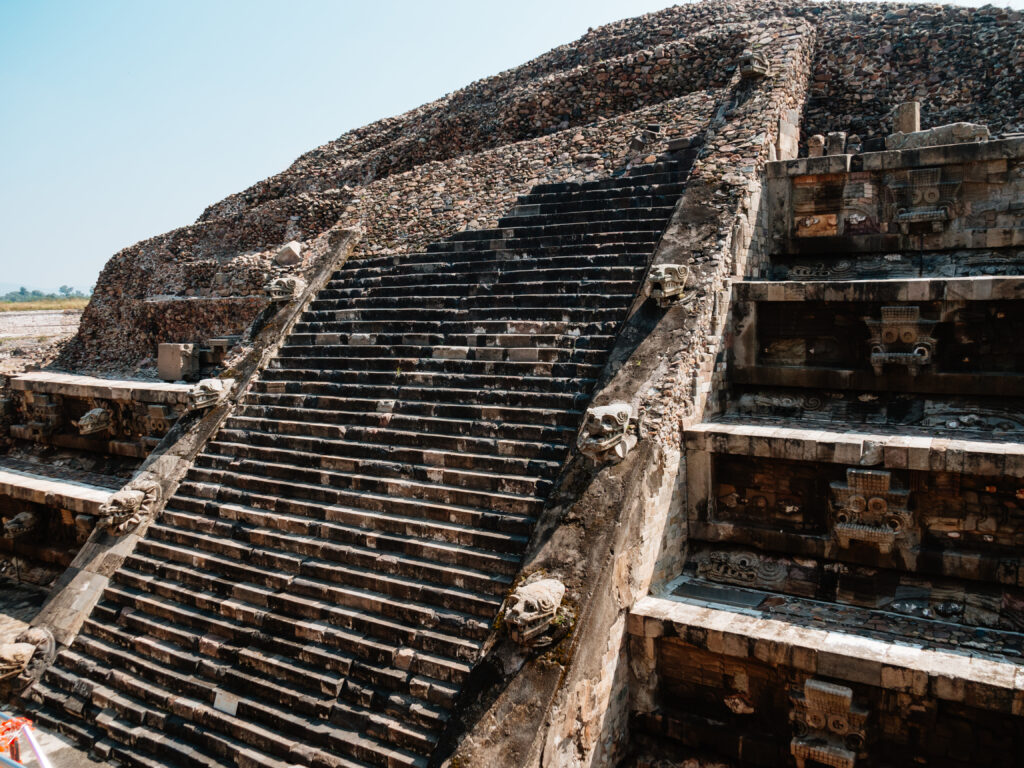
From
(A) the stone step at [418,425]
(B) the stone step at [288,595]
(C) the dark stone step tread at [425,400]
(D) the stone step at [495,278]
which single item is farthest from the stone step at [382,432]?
A: (D) the stone step at [495,278]

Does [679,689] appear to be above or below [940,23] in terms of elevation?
below

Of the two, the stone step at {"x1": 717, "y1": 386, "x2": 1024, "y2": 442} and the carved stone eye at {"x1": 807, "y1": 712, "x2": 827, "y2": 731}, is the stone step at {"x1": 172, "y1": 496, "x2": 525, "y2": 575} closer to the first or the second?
the carved stone eye at {"x1": 807, "y1": 712, "x2": 827, "y2": 731}

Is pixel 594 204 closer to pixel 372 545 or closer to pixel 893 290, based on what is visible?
pixel 893 290

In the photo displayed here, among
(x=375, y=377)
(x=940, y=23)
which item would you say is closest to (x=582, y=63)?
(x=940, y=23)

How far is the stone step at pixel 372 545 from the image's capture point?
22.1 ft

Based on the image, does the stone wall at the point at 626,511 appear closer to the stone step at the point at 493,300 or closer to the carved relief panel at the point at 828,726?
the stone step at the point at 493,300

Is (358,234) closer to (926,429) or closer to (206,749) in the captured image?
(206,749)

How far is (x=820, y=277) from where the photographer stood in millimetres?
9672

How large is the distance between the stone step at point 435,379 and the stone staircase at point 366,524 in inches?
1.2

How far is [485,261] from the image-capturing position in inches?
433

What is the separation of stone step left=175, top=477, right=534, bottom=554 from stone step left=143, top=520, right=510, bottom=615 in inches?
12.6

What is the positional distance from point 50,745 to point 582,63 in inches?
759

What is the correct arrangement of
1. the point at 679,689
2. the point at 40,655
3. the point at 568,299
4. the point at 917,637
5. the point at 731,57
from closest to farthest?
the point at 917,637 → the point at 679,689 → the point at 40,655 → the point at 568,299 → the point at 731,57

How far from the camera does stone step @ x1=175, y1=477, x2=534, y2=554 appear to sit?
6.98m
